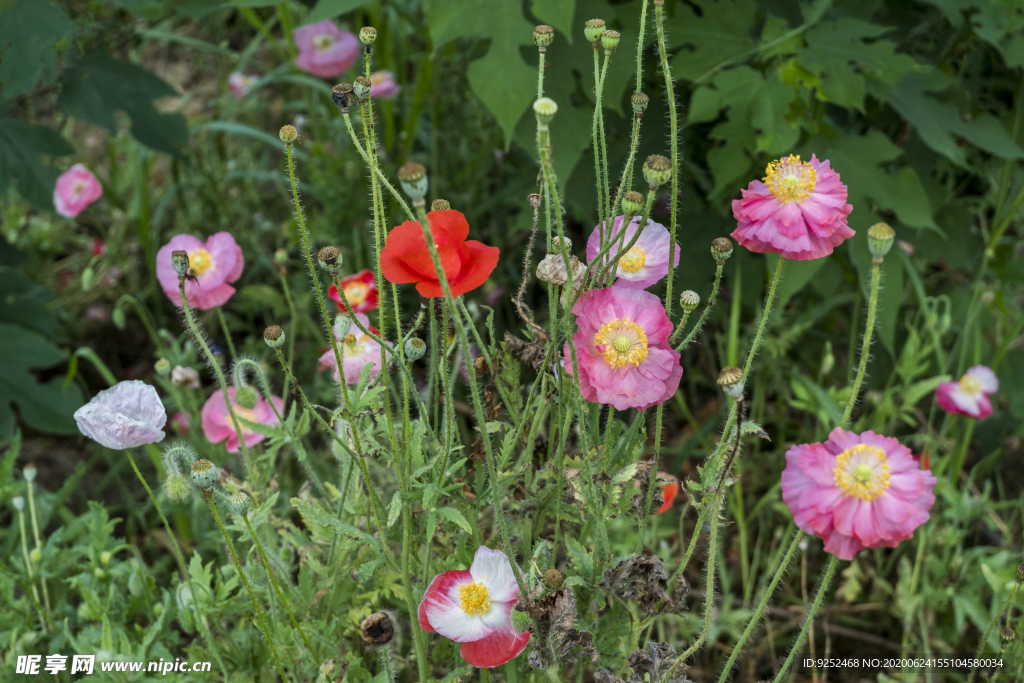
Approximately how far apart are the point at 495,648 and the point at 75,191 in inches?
64.6

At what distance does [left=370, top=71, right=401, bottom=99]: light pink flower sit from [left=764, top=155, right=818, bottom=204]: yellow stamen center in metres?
1.27

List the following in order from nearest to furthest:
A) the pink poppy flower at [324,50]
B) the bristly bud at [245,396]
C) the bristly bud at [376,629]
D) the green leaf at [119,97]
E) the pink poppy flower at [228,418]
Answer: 1. the bristly bud at [376,629]
2. the bristly bud at [245,396]
3. the pink poppy flower at [228,418]
4. the green leaf at [119,97]
5. the pink poppy flower at [324,50]

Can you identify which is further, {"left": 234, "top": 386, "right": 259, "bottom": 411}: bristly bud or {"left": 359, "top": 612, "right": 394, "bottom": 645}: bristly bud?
{"left": 234, "top": 386, "right": 259, "bottom": 411}: bristly bud

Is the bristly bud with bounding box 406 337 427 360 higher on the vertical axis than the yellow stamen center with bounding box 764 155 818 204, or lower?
lower

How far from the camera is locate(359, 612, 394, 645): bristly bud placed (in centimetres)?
91

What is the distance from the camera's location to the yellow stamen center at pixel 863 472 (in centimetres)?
95

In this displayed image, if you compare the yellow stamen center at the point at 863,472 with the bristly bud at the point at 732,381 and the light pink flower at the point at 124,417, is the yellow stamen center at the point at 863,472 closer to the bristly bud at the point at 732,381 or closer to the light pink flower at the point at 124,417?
the bristly bud at the point at 732,381

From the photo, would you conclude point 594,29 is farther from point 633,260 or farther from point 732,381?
point 732,381

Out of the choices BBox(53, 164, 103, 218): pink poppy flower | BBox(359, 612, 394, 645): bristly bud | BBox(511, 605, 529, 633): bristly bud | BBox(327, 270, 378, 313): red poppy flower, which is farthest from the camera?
BBox(53, 164, 103, 218): pink poppy flower

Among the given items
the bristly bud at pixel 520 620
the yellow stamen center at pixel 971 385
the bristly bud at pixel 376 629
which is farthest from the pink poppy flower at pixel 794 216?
the yellow stamen center at pixel 971 385

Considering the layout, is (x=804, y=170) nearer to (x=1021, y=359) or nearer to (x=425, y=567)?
(x=425, y=567)

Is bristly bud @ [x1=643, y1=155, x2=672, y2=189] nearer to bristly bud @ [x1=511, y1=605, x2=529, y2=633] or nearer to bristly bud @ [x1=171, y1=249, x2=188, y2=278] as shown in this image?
bristly bud @ [x1=511, y1=605, x2=529, y2=633]

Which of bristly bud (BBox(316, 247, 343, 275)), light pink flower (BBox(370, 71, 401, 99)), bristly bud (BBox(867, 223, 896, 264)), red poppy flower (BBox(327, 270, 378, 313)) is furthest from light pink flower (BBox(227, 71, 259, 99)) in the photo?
bristly bud (BBox(867, 223, 896, 264))

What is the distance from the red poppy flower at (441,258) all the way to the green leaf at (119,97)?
3.90 ft
